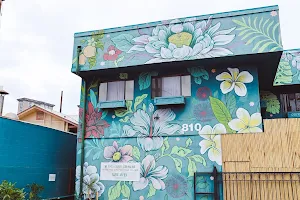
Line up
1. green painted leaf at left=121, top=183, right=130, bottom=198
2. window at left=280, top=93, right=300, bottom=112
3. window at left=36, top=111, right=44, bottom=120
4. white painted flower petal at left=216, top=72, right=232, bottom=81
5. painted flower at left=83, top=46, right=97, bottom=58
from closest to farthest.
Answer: white painted flower petal at left=216, top=72, right=232, bottom=81, green painted leaf at left=121, top=183, right=130, bottom=198, painted flower at left=83, top=46, right=97, bottom=58, window at left=280, top=93, right=300, bottom=112, window at left=36, top=111, right=44, bottom=120

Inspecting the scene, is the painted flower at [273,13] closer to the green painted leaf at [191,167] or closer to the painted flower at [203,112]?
the painted flower at [203,112]

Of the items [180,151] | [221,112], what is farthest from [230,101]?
[180,151]

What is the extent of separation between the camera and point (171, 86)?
8117 millimetres

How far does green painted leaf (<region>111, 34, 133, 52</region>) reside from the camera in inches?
324

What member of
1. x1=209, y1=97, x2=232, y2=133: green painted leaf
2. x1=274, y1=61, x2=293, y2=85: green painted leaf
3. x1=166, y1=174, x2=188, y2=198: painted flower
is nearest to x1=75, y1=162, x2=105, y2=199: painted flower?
x1=166, y1=174, x2=188, y2=198: painted flower

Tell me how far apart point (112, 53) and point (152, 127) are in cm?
228

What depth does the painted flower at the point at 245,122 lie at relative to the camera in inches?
284

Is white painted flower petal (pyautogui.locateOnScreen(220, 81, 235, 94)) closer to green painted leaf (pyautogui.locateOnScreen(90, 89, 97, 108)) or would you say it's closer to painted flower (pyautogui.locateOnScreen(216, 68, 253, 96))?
painted flower (pyautogui.locateOnScreen(216, 68, 253, 96))

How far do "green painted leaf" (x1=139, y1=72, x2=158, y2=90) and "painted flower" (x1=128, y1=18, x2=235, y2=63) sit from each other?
0.54 meters

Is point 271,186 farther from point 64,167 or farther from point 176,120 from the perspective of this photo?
point 64,167

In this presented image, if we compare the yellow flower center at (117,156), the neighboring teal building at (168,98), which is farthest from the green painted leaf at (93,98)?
the yellow flower center at (117,156)

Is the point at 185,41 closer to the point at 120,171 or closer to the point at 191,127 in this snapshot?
the point at 191,127

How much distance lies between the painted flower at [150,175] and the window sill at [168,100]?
4.55 ft

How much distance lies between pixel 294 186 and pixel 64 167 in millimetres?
6601
